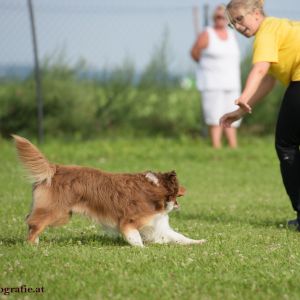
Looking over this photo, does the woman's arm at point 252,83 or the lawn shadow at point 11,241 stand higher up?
the woman's arm at point 252,83

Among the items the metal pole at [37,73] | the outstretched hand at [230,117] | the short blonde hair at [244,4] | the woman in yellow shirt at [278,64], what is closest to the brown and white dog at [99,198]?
the outstretched hand at [230,117]

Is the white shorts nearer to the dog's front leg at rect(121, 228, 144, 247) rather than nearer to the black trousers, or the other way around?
the black trousers

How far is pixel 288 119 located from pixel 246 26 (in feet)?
3.26

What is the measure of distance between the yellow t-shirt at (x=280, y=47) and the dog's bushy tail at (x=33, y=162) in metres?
2.15

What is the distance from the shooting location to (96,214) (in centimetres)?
589

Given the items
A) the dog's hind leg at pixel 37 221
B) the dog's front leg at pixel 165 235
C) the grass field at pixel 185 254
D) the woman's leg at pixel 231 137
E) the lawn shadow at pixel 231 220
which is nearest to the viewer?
the grass field at pixel 185 254

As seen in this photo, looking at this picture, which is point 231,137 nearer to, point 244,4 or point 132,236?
point 244,4

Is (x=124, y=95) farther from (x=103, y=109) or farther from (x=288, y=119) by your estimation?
(x=288, y=119)

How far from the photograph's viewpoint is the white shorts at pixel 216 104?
13281mm

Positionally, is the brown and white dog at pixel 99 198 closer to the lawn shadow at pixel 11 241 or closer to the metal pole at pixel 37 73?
the lawn shadow at pixel 11 241

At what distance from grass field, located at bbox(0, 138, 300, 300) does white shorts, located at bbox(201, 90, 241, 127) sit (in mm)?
2507

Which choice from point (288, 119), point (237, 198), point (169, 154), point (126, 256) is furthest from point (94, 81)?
point (126, 256)

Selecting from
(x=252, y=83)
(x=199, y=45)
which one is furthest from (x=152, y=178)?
(x=199, y=45)

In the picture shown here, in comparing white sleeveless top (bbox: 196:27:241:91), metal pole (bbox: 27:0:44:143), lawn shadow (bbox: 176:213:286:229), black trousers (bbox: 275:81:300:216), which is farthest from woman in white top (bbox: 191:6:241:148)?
black trousers (bbox: 275:81:300:216)
